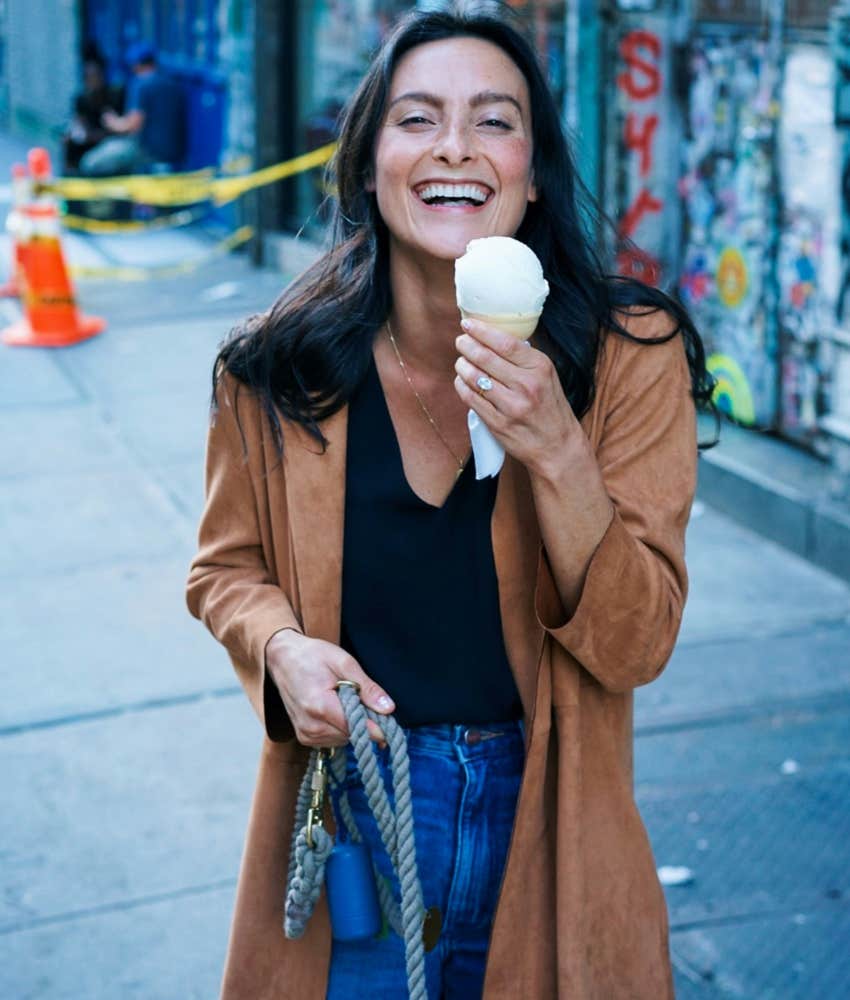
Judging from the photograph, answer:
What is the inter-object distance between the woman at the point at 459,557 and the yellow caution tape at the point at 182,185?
31.1 feet

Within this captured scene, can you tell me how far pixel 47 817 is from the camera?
4.43 metres

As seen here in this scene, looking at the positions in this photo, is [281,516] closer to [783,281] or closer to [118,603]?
[118,603]

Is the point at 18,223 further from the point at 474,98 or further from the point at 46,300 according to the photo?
the point at 474,98

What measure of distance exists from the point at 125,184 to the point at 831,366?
28.2 ft

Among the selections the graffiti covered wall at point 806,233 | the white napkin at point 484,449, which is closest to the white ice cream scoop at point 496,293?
the white napkin at point 484,449

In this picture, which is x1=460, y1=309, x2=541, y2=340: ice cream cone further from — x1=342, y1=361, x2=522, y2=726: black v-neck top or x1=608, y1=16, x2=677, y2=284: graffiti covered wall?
x1=608, y1=16, x2=677, y2=284: graffiti covered wall

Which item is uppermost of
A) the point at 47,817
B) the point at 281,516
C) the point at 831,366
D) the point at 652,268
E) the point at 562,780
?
the point at 652,268

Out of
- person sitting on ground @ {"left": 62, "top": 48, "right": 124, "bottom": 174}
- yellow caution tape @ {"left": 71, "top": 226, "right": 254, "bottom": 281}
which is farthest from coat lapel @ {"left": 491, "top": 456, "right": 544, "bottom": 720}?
person sitting on ground @ {"left": 62, "top": 48, "right": 124, "bottom": 174}

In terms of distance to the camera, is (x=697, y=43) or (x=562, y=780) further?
(x=697, y=43)

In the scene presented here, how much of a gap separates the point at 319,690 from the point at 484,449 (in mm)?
397

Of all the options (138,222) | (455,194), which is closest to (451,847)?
(455,194)

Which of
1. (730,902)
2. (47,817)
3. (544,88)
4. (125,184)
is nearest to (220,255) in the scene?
(125,184)

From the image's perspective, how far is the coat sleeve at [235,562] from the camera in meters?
2.25

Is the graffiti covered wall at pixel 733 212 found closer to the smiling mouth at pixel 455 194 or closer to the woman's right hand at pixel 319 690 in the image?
the smiling mouth at pixel 455 194
